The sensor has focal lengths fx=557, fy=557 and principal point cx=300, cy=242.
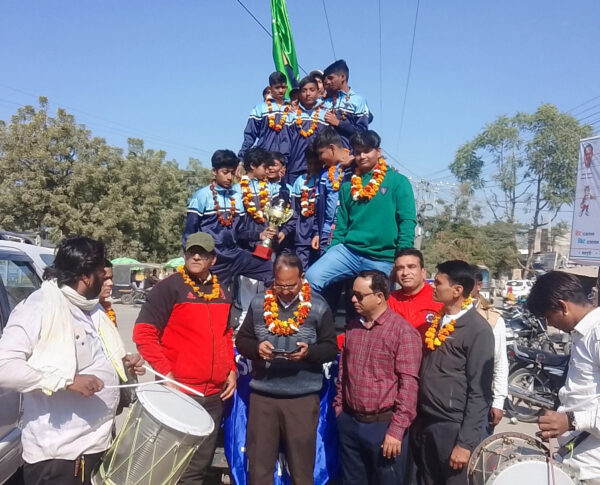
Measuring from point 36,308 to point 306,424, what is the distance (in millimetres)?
1897

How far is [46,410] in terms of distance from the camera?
275cm

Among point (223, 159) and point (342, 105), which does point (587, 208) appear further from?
point (223, 159)

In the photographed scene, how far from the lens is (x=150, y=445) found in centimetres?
302

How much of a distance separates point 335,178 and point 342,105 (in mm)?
1389

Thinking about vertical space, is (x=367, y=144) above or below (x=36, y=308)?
above

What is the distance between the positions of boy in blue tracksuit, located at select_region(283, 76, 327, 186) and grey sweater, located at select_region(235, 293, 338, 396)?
2661 millimetres

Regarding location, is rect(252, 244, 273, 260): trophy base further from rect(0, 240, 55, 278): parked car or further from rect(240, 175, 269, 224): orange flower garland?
rect(0, 240, 55, 278): parked car

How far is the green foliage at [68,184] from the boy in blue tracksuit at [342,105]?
64.8 feet

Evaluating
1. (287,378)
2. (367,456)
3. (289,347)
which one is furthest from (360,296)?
(367,456)

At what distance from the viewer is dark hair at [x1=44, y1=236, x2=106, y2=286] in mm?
2879

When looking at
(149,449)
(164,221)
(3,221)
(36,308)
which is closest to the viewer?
(36,308)

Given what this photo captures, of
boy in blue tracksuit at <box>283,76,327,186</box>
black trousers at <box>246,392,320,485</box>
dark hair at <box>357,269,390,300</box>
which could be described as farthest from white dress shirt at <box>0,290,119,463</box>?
boy in blue tracksuit at <box>283,76,327,186</box>

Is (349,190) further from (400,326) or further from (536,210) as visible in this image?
(536,210)

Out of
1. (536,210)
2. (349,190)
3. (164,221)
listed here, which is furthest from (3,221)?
(536,210)
